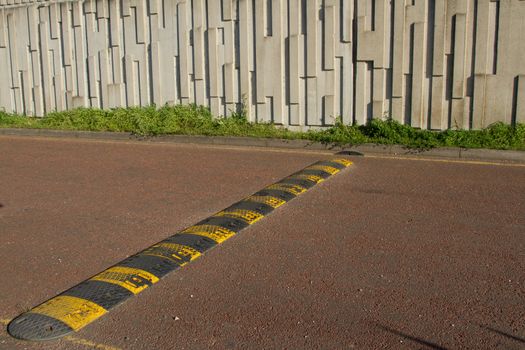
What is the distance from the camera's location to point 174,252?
512 centimetres

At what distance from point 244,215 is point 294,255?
1181mm

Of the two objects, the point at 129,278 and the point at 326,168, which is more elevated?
the point at 326,168

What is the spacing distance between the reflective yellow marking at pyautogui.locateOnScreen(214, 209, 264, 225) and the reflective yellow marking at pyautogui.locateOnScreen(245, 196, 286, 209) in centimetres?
33

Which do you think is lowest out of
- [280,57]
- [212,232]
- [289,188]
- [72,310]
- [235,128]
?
[72,310]

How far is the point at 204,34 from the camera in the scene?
468 inches

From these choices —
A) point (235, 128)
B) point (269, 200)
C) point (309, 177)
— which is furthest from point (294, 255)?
point (235, 128)

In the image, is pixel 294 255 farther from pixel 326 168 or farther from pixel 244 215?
pixel 326 168

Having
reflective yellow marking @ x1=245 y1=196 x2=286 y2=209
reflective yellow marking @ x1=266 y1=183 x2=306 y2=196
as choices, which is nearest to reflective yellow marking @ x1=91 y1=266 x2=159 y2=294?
reflective yellow marking @ x1=245 y1=196 x2=286 y2=209

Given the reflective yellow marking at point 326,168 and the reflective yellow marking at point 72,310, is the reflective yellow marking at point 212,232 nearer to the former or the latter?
the reflective yellow marking at point 72,310

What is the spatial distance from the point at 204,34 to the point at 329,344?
9102mm

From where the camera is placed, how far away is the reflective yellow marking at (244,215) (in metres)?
6.06

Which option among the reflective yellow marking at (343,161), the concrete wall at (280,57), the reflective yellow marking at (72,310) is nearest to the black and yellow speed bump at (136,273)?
the reflective yellow marking at (72,310)

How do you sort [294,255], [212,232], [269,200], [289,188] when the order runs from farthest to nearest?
1. [289,188]
2. [269,200]
3. [212,232]
4. [294,255]

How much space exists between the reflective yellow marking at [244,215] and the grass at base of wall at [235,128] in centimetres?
428
